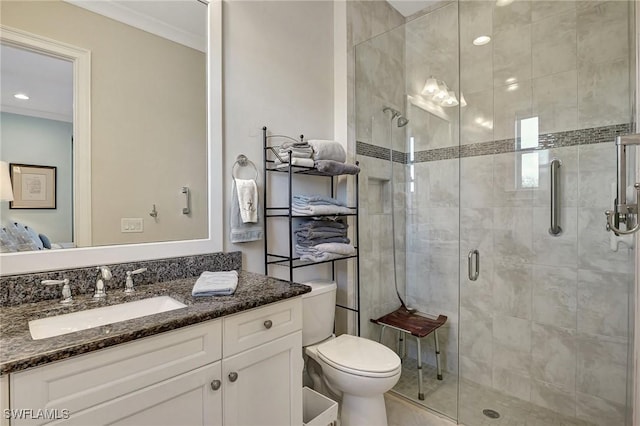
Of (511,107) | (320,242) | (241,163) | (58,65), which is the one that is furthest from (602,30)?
(58,65)

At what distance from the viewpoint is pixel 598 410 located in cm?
185

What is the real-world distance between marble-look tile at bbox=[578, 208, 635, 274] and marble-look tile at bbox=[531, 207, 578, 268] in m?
0.03

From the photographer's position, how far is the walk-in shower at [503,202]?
1.84 m

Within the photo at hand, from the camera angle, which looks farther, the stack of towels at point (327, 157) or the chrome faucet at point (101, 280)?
the stack of towels at point (327, 157)

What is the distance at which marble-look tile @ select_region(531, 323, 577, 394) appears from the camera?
1946mm

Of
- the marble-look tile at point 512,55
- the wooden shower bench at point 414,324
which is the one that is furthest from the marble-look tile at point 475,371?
the marble-look tile at point 512,55

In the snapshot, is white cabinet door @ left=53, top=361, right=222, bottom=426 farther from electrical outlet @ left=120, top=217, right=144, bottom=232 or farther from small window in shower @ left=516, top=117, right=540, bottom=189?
small window in shower @ left=516, top=117, right=540, bottom=189

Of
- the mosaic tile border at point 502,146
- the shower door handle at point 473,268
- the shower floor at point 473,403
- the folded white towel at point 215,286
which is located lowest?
the shower floor at point 473,403

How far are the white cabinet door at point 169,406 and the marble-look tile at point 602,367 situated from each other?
2093 millimetres

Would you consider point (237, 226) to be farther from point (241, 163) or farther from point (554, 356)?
point (554, 356)

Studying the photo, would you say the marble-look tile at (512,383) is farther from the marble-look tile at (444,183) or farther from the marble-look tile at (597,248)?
the marble-look tile at (444,183)

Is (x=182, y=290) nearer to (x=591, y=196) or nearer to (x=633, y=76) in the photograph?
(x=591, y=196)

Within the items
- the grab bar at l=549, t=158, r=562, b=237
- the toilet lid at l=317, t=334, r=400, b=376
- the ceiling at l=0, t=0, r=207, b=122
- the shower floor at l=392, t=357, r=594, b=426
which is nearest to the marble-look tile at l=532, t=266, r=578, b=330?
the grab bar at l=549, t=158, r=562, b=237

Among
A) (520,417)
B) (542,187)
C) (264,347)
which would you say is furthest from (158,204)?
(520,417)
